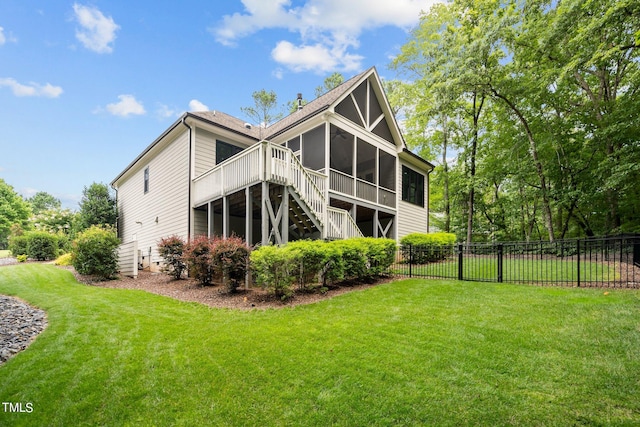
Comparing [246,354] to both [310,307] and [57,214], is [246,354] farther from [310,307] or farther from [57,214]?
[57,214]

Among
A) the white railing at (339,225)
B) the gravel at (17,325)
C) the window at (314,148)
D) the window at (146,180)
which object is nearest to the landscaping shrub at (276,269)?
the white railing at (339,225)

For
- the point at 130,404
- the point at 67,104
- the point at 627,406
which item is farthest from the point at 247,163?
the point at 67,104

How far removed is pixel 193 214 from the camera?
11.9 meters

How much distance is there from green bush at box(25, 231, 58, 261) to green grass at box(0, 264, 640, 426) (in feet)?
56.8

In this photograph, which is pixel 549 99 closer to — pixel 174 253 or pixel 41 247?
pixel 174 253

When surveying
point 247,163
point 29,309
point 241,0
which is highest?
point 241,0

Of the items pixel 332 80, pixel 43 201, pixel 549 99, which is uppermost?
pixel 332 80

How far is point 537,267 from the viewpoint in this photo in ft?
27.2

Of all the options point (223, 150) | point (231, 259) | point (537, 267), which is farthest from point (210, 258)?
point (537, 267)

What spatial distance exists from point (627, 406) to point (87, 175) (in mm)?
27720

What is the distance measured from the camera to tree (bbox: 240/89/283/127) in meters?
29.5

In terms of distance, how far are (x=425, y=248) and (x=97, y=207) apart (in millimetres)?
21384

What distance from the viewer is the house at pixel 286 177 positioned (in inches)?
361

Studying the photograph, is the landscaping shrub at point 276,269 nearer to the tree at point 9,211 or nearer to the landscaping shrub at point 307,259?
the landscaping shrub at point 307,259
